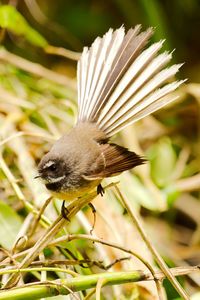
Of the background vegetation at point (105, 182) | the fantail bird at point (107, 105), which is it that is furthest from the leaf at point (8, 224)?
the fantail bird at point (107, 105)

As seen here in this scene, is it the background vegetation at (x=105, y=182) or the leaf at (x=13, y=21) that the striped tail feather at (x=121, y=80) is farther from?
the leaf at (x=13, y=21)

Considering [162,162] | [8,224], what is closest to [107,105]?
[8,224]

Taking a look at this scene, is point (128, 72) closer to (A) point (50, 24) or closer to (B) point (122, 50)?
(B) point (122, 50)

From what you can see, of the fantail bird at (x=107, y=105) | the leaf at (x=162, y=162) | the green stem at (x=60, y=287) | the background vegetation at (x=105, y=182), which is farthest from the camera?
the leaf at (x=162, y=162)

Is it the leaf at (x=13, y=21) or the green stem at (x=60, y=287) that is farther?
the leaf at (x=13, y=21)

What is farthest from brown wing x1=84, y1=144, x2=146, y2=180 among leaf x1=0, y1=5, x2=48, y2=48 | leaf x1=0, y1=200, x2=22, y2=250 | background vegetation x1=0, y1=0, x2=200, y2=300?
leaf x1=0, y1=5, x2=48, y2=48

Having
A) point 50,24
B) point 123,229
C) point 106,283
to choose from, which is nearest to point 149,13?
point 50,24

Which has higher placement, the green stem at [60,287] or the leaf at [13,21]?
the leaf at [13,21]
